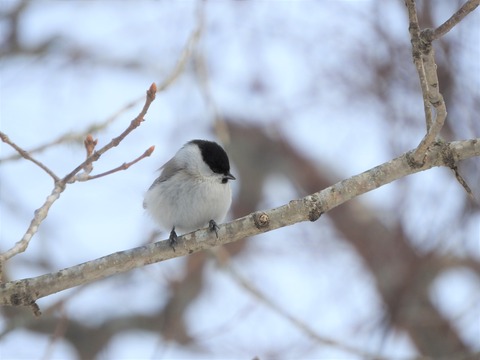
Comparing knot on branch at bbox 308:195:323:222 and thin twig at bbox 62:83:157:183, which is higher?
thin twig at bbox 62:83:157:183

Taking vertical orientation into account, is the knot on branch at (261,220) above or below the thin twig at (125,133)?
below

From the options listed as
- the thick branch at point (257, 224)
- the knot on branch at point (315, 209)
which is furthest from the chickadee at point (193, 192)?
the knot on branch at point (315, 209)

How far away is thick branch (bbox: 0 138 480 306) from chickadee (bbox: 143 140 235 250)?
883 millimetres

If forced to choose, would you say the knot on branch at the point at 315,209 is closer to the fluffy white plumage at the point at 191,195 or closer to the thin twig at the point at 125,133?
the thin twig at the point at 125,133

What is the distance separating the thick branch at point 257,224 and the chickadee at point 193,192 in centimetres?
88

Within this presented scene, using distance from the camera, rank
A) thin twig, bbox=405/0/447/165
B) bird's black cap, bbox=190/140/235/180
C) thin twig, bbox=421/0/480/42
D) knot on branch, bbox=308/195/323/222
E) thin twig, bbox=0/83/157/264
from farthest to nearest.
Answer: bird's black cap, bbox=190/140/235/180 < knot on branch, bbox=308/195/323/222 < thin twig, bbox=0/83/157/264 < thin twig, bbox=405/0/447/165 < thin twig, bbox=421/0/480/42

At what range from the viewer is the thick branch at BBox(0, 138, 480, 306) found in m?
2.56

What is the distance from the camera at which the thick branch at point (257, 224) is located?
8.39ft

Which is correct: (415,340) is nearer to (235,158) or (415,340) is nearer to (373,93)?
(373,93)

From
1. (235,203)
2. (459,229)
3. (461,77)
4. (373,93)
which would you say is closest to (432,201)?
(459,229)

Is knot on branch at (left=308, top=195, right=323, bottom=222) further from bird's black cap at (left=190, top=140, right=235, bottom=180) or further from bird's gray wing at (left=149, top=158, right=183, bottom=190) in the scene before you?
bird's gray wing at (left=149, top=158, right=183, bottom=190)

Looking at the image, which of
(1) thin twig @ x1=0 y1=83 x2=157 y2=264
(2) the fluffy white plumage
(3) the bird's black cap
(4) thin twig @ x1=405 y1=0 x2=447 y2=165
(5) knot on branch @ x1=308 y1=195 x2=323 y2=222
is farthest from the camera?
(3) the bird's black cap

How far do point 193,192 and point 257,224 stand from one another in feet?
3.86

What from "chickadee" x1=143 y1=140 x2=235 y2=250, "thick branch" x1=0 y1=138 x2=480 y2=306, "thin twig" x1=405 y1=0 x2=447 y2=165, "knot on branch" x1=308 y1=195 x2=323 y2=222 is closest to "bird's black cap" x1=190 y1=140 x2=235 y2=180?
"chickadee" x1=143 y1=140 x2=235 y2=250
